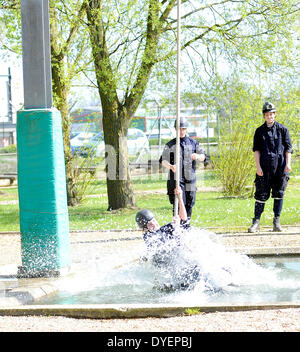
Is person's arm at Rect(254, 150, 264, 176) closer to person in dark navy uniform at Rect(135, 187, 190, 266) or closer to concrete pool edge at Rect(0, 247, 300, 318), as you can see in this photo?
person in dark navy uniform at Rect(135, 187, 190, 266)

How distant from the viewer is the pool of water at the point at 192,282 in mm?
6402

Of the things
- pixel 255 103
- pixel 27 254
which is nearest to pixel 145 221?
pixel 27 254

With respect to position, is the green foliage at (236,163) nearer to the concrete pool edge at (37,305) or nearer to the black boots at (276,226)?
the black boots at (276,226)

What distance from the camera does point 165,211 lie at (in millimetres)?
15070

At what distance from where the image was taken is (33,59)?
758 cm

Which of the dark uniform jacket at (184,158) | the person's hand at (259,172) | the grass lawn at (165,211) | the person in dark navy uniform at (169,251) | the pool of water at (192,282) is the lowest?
the grass lawn at (165,211)

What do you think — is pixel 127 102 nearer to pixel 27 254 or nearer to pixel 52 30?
pixel 52 30

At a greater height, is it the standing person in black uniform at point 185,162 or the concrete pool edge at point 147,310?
the standing person in black uniform at point 185,162

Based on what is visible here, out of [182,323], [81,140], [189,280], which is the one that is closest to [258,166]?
[189,280]

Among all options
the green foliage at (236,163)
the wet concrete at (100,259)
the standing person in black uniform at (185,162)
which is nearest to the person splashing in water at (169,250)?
the wet concrete at (100,259)

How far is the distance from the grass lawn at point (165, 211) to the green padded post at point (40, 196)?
4339mm

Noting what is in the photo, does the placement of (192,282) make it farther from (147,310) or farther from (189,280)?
(147,310)

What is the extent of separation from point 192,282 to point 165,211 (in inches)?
330

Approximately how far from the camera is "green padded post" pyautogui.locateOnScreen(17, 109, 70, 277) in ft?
24.5
